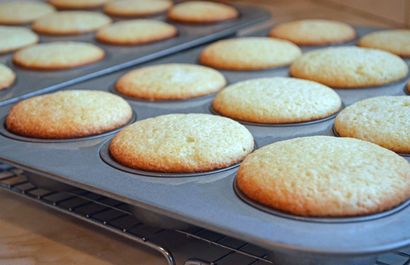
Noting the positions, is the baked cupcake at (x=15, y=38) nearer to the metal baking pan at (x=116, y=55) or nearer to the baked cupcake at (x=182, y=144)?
the metal baking pan at (x=116, y=55)

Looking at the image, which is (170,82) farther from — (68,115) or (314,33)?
(314,33)

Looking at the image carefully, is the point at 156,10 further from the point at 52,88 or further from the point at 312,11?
the point at 52,88

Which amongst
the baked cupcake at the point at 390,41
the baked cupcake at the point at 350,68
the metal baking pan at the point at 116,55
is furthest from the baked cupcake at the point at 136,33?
the baked cupcake at the point at 390,41

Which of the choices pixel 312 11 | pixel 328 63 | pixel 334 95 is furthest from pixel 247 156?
pixel 312 11

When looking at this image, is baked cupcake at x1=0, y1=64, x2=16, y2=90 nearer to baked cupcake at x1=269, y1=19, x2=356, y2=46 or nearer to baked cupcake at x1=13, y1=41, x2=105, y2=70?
baked cupcake at x1=13, y1=41, x2=105, y2=70

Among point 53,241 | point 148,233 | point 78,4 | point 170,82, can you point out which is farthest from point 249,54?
point 78,4
